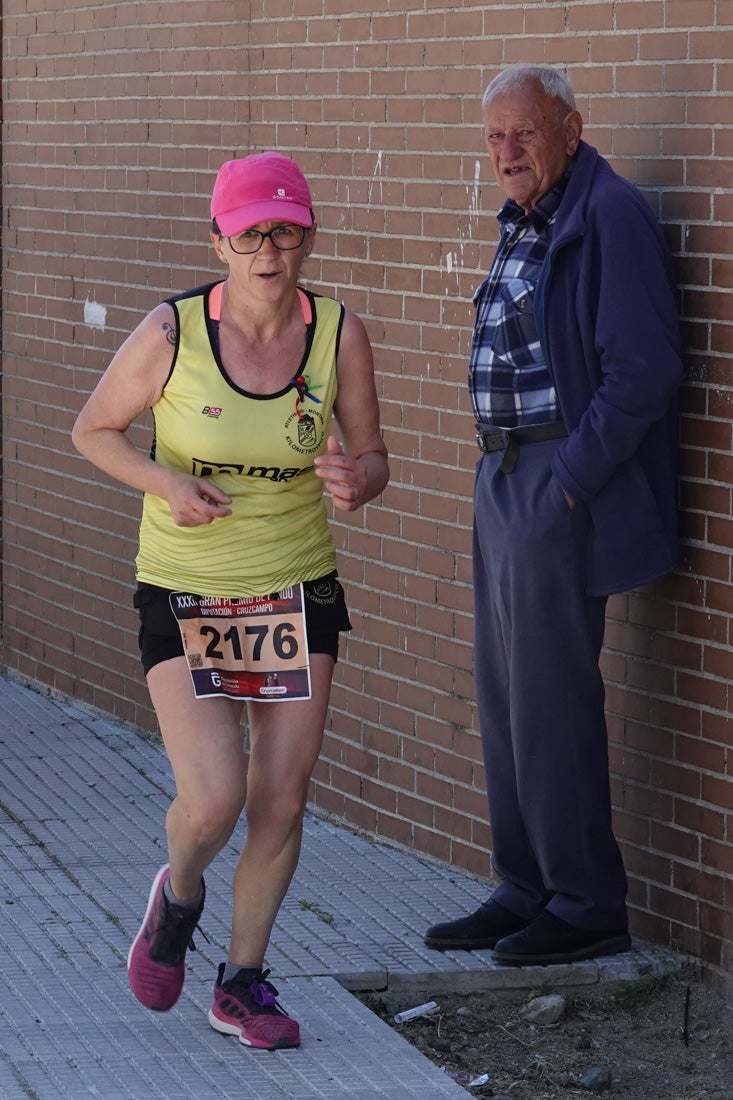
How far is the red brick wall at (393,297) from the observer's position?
514 centimetres

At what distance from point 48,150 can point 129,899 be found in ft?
13.5

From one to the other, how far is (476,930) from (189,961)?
81cm

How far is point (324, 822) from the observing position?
6805 millimetres

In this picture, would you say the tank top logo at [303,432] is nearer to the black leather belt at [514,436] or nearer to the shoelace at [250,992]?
the black leather belt at [514,436]

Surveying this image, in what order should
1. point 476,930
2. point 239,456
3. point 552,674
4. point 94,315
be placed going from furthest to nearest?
point 94,315
point 476,930
point 552,674
point 239,456

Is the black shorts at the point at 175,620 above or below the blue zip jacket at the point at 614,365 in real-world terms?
below

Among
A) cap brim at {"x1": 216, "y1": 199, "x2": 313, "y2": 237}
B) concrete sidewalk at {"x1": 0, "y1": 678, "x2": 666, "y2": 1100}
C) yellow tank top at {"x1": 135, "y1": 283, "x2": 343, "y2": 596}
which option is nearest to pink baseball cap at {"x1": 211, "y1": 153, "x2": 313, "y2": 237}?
cap brim at {"x1": 216, "y1": 199, "x2": 313, "y2": 237}

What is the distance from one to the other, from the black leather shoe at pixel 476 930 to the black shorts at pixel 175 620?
3.62 feet

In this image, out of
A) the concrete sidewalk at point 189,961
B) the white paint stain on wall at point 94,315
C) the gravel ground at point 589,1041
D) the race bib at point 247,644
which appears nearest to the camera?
the concrete sidewalk at point 189,961

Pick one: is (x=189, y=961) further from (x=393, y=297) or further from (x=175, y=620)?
(x=393, y=297)

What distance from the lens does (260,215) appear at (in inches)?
175

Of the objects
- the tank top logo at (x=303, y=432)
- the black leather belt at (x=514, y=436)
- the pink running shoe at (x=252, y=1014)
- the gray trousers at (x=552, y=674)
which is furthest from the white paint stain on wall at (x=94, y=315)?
the pink running shoe at (x=252, y=1014)

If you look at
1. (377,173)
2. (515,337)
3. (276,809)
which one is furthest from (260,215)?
(377,173)

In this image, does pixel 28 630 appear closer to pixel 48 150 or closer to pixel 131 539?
pixel 131 539
